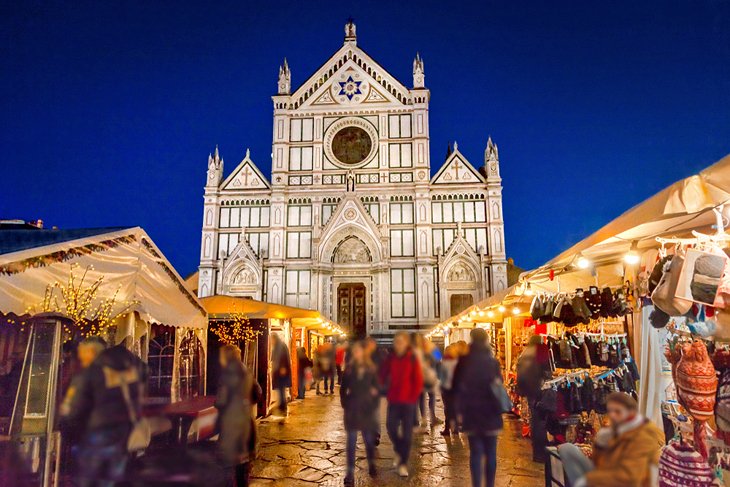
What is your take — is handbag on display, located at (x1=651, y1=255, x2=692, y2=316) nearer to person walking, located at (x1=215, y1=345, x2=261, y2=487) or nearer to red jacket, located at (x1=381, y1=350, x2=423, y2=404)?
red jacket, located at (x1=381, y1=350, x2=423, y2=404)

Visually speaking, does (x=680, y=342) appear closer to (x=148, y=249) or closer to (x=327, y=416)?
(x=148, y=249)

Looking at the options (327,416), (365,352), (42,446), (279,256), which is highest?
(279,256)

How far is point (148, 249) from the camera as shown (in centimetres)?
881

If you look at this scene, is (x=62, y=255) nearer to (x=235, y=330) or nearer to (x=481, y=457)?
(x=481, y=457)

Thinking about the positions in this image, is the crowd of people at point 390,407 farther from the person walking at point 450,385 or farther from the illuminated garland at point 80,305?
the illuminated garland at point 80,305

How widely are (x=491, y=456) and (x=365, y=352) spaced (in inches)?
52.8

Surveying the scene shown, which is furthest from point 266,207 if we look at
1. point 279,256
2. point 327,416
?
point 327,416

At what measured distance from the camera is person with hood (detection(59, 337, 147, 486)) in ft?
10.9

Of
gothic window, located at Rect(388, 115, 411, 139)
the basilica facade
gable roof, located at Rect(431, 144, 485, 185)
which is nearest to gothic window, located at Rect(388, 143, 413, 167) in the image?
the basilica facade

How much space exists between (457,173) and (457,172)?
7 centimetres

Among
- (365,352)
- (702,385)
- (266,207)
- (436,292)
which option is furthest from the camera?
(266,207)

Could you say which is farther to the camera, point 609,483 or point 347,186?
point 347,186

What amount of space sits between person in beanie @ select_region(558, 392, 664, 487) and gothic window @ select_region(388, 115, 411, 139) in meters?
34.3

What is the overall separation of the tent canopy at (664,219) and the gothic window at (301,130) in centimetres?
3158
